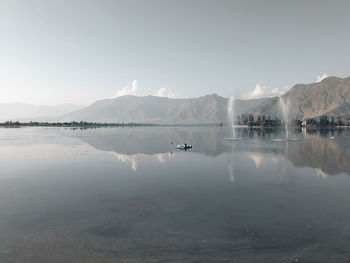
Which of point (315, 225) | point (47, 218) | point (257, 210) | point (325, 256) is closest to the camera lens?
point (325, 256)

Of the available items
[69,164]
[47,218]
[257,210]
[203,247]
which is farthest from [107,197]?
[69,164]

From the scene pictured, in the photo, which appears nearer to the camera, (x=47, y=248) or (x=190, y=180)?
(x=47, y=248)

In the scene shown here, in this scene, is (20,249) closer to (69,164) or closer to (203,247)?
(203,247)

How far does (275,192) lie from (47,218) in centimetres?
1983

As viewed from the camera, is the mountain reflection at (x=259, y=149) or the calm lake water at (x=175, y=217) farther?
the mountain reflection at (x=259, y=149)

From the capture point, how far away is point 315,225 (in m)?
14.3

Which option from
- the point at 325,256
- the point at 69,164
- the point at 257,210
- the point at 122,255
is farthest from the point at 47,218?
the point at 69,164

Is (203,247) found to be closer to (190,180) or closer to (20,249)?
(20,249)

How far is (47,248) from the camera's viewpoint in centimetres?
1171

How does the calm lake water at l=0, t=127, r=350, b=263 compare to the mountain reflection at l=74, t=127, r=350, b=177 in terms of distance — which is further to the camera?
the mountain reflection at l=74, t=127, r=350, b=177

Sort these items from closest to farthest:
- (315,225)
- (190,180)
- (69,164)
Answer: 1. (315,225)
2. (190,180)
3. (69,164)

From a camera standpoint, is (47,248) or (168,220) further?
(168,220)

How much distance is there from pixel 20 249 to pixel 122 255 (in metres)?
5.58

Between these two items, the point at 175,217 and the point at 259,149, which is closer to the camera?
the point at 175,217
